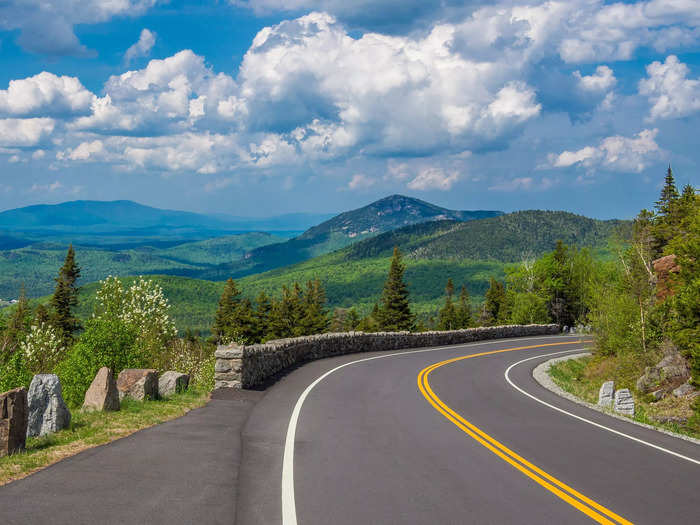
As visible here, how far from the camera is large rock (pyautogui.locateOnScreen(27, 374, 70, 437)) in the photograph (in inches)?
349

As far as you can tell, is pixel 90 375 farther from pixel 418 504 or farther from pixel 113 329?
pixel 418 504

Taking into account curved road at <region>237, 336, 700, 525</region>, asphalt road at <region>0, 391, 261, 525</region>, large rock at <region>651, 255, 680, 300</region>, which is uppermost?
large rock at <region>651, 255, 680, 300</region>

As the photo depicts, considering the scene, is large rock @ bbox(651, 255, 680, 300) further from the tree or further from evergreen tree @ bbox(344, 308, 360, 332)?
evergreen tree @ bbox(344, 308, 360, 332)

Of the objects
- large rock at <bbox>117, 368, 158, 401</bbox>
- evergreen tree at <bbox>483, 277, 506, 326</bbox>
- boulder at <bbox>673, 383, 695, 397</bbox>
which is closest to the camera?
large rock at <bbox>117, 368, 158, 401</bbox>

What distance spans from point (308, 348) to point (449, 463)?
16.4 m

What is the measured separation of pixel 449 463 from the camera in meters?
8.36

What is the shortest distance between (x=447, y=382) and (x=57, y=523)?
16.0 meters

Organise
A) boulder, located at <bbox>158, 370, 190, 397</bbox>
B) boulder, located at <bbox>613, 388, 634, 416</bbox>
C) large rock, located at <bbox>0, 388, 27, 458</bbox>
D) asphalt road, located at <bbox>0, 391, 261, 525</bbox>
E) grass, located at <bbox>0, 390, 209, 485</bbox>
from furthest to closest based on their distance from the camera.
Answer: boulder, located at <bbox>613, 388, 634, 416</bbox> < boulder, located at <bbox>158, 370, 190, 397</bbox> < large rock, located at <bbox>0, 388, 27, 458</bbox> < grass, located at <bbox>0, 390, 209, 485</bbox> < asphalt road, located at <bbox>0, 391, 261, 525</bbox>

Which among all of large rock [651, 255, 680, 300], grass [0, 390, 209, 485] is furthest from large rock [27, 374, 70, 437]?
large rock [651, 255, 680, 300]

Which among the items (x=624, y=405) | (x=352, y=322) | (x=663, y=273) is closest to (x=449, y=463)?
(x=624, y=405)

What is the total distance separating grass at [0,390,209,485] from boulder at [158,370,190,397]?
924 mm

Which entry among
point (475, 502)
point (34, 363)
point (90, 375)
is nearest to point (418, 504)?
point (475, 502)

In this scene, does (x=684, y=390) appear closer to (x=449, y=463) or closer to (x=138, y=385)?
(x=449, y=463)

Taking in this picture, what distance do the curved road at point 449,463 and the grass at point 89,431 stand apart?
5.63ft
